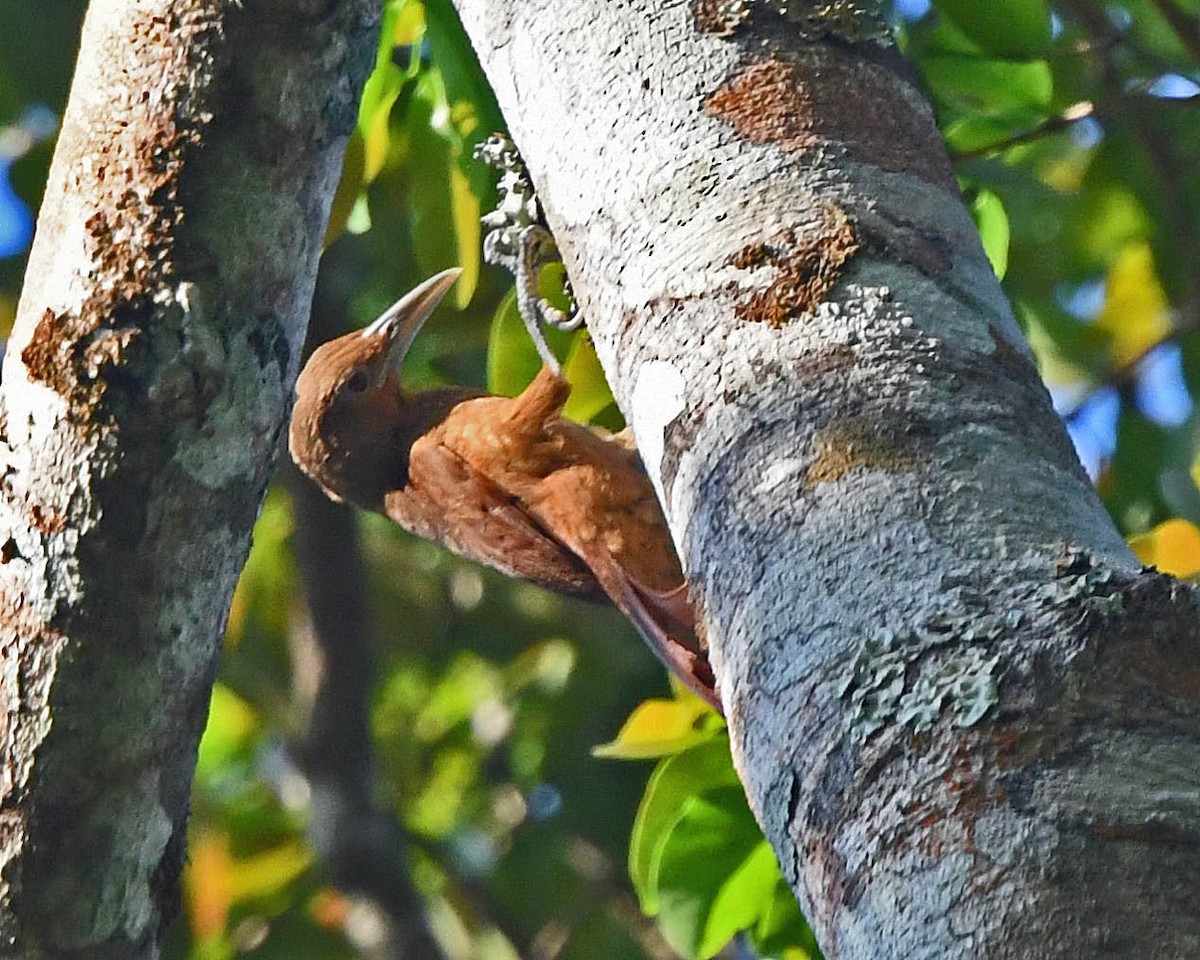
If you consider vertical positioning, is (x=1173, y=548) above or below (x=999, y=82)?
below

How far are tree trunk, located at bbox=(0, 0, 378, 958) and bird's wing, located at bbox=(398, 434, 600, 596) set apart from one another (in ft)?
4.91

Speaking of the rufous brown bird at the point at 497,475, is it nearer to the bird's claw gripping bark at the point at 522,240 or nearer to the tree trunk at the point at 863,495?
the bird's claw gripping bark at the point at 522,240

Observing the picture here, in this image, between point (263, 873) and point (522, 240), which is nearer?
point (522, 240)

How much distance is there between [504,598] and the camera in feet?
19.2

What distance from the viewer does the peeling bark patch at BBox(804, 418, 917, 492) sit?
1.22 meters

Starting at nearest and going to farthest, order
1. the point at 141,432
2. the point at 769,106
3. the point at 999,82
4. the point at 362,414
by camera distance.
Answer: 1. the point at 769,106
2. the point at 141,432
3. the point at 999,82
4. the point at 362,414

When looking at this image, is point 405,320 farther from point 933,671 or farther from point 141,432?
point 933,671

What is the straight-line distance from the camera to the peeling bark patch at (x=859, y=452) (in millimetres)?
1219

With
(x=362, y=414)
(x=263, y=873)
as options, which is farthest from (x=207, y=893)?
(x=362, y=414)

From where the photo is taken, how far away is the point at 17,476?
1.87 m

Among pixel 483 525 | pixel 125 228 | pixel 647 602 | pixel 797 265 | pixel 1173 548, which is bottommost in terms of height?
pixel 1173 548

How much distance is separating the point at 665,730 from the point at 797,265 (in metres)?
1.44

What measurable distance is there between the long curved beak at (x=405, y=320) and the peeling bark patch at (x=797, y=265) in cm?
226

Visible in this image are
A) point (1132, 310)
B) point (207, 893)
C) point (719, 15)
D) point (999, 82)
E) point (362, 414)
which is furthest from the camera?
point (1132, 310)
